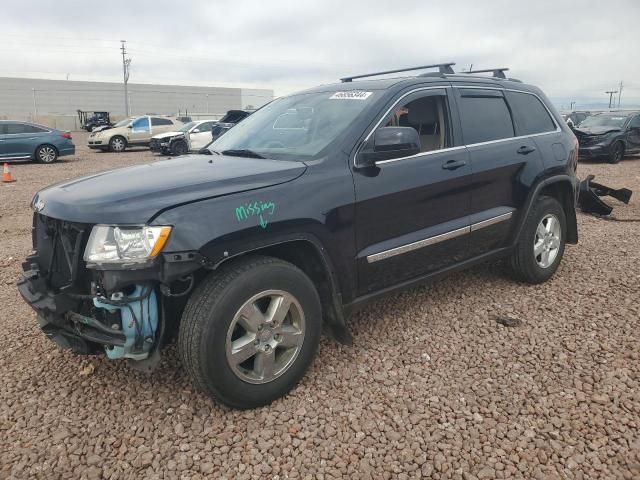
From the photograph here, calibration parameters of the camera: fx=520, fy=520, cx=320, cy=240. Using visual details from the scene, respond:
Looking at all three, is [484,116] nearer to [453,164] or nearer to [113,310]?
[453,164]

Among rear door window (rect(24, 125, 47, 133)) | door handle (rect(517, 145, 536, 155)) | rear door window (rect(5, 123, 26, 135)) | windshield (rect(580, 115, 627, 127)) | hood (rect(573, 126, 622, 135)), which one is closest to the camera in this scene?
door handle (rect(517, 145, 536, 155))

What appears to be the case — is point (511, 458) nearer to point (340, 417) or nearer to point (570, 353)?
point (340, 417)

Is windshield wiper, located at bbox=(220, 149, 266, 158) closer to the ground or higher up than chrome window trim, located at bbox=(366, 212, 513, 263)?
higher up

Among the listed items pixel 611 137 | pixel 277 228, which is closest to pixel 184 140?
pixel 611 137

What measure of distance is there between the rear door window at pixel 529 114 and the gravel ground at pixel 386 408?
5.10 ft

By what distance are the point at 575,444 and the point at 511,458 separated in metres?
0.35

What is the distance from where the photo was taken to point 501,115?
14.4ft

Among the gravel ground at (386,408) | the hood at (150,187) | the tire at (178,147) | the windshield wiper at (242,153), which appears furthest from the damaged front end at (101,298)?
the tire at (178,147)

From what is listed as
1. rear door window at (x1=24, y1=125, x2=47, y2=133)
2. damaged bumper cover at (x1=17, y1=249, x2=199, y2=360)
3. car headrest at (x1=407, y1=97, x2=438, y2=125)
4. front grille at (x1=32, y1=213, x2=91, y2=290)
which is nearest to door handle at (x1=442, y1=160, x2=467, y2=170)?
car headrest at (x1=407, y1=97, x2=438, y2=125)

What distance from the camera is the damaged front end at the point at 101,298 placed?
250cm

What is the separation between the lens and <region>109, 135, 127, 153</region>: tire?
71.4 ft

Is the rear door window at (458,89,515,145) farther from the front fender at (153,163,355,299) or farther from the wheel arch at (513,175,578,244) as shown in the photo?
the front fender at (153,163,355,299)

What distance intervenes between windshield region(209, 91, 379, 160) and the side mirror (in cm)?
24

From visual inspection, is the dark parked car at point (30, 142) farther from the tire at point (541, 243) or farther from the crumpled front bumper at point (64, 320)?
the tire at point (541, 243)
